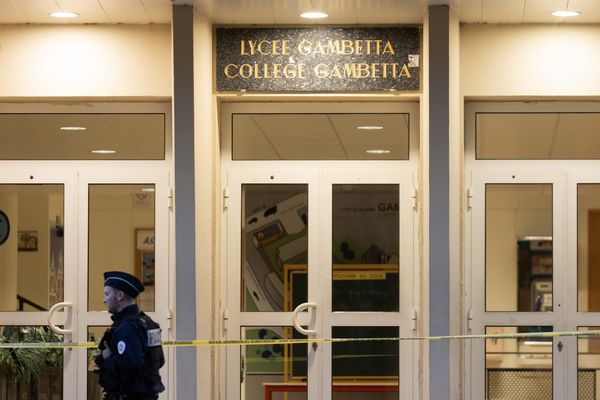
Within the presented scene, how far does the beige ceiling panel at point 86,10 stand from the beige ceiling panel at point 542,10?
10.0 ft

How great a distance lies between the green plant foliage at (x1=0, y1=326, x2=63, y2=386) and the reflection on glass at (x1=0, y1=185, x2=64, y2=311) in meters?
0.18

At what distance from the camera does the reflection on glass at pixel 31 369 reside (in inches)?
426

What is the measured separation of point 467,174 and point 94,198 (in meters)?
2.84

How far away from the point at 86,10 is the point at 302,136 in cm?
189

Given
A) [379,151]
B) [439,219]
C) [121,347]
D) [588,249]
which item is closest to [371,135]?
[379,151]

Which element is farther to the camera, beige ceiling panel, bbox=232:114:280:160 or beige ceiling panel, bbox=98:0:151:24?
beige ceiling panel, bbox=232:114:280:160

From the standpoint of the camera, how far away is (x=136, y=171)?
10867 millimetres

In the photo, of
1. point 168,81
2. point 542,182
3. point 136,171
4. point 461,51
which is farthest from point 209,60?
point 542,182

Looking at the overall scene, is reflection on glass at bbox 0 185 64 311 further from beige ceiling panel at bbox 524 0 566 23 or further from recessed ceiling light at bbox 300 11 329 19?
beige ceiling panel at bbox 524 0 566 23

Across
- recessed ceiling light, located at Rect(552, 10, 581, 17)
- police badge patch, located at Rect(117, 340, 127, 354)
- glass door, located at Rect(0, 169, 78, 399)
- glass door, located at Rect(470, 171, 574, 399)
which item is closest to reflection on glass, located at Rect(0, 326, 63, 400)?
glass door, located at Rect(0, 169, 78, 399)

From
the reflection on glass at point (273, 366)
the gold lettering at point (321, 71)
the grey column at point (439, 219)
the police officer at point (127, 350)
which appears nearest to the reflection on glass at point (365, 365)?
the reflection on glass at point (273, 366)

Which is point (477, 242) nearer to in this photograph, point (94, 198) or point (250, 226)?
point (250, 226)

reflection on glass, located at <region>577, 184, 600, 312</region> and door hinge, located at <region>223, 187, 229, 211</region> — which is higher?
door hinge, located at <region>223, 187, 229, 211</region>

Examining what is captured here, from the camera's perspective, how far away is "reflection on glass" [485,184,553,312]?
10.8 meters
